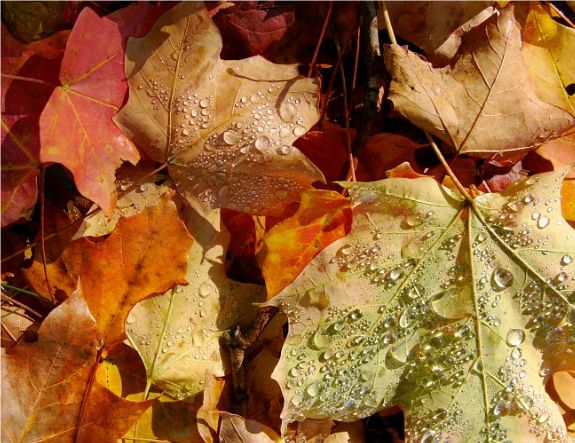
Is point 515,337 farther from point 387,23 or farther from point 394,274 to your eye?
point 387,23

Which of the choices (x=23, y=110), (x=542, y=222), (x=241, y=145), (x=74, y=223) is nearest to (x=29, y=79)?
(x=23, y=110)

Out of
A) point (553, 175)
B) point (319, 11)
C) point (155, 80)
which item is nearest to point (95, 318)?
point (155, 80)

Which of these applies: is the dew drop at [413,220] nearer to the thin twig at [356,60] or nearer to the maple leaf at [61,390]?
the thin twig at [356,60]

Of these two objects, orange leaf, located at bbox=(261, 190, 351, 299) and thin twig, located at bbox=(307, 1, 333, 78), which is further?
thin twig, located at bbox=(307, 1, 333, 78)

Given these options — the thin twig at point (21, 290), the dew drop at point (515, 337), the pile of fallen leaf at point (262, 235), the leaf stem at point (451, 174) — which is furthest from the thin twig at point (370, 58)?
the thin twig at point (21, 290)

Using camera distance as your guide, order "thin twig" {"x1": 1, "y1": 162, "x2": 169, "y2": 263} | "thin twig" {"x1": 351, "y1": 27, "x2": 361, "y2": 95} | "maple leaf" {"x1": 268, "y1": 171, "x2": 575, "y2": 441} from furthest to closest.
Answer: "thin twig" {"x1": 351, "y1": 27, "x2": 361, "y2": 95}, "thin twig" {"x1": 1, "y1": 162, "x2": 169, "y2": 263}, "maple leaf" {"x1": 268, "y1": 171, "x2": 575, "y2": 441}

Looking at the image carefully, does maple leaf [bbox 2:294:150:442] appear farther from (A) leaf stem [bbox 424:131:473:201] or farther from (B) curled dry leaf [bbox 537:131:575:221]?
(B) curled dry leaf [bbox 537:131:575:221]

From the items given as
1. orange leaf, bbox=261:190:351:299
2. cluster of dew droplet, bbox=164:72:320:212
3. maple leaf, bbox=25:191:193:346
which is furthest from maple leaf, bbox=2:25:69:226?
orange leaf, bbox=261:190:351:299
